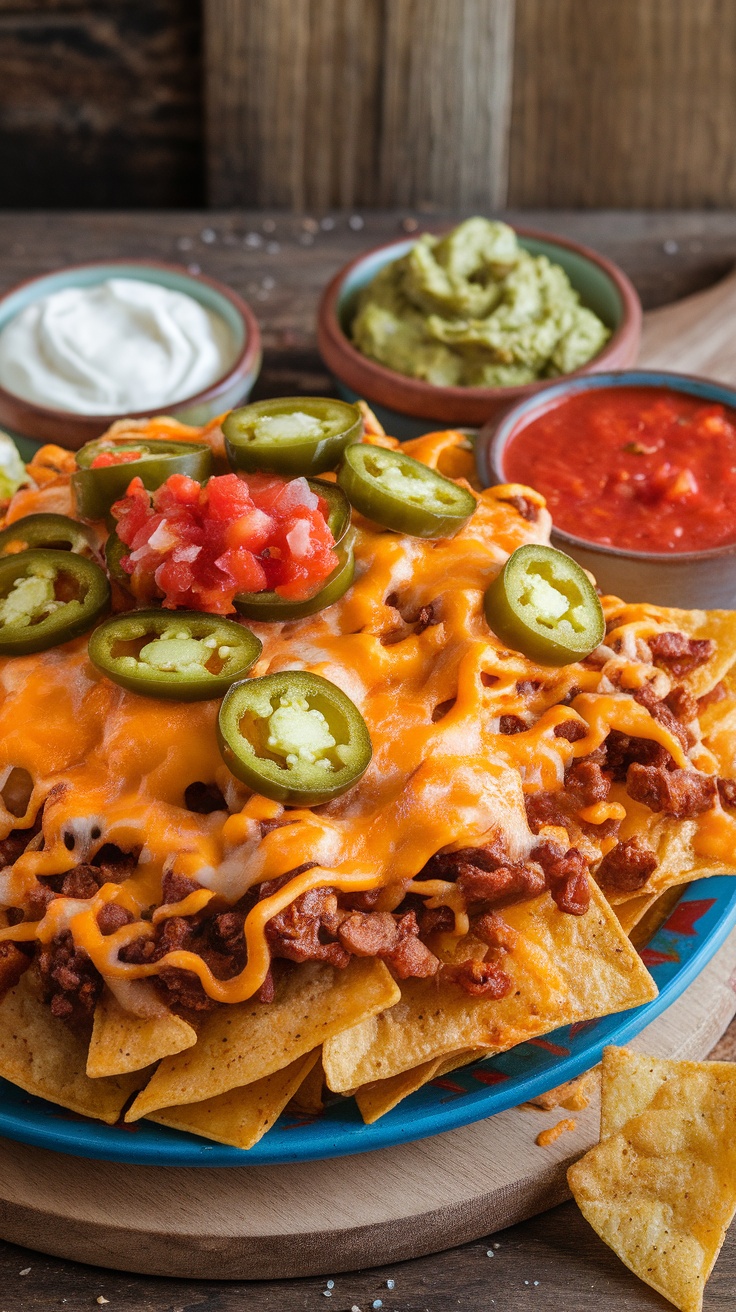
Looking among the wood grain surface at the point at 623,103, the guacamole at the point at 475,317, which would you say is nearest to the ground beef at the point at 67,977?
the guacamole at the point at 475,317

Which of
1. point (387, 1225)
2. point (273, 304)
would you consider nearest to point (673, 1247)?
point (387, 1225)

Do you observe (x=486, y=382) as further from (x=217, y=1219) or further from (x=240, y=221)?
(x=217, y=1219)

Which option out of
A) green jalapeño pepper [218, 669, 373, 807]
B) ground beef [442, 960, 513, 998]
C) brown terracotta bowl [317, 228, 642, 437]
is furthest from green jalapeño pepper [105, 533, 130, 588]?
brown terracotta bowl [317, 228, 642, 437]

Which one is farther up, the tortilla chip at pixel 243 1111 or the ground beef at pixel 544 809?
the ground beef at pixel 544 809

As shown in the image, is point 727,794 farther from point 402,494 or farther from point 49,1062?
point 49,1062

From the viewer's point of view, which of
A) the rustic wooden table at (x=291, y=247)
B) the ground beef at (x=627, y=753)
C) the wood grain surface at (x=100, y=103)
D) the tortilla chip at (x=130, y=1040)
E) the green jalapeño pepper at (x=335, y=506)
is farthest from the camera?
the wood grain surface at (x=100, y=103)

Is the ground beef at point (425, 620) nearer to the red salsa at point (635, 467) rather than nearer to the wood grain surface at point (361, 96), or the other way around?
the red salsa at point (635, 467)

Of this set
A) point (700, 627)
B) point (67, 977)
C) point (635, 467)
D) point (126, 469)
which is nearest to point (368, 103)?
point (635, 467)
